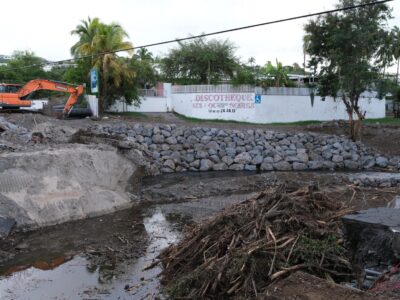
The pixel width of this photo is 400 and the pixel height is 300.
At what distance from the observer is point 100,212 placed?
12078mm

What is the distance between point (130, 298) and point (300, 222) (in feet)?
9.19

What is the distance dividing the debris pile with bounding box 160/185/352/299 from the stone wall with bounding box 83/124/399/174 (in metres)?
12.3

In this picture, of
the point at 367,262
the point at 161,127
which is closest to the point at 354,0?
the point at 161,127

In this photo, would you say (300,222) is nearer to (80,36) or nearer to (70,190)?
(70,190)

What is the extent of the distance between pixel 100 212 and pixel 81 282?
4.48m

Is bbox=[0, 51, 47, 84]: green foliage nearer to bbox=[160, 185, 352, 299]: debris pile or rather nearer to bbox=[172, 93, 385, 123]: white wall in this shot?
bbox=[172, 93, 385, 123]: white wall

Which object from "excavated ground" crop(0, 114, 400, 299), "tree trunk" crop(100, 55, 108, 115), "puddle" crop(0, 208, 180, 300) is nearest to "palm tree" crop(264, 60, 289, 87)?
"tree trunk" crop(100, 55, 108, 115)

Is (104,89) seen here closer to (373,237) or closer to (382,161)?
(382,161)

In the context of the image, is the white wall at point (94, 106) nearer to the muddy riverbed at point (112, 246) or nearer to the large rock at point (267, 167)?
the large rock at point (267, 167)

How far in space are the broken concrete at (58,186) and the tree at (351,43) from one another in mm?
13430

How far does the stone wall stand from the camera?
20766mm

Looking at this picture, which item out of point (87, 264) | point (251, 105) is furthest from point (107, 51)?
point (87, 264)

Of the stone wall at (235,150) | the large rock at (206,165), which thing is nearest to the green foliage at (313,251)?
the stone wall at (235,150)

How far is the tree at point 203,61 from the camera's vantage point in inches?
1522
